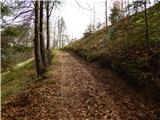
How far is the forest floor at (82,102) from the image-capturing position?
1113 cm

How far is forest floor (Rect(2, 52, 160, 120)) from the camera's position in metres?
11.1

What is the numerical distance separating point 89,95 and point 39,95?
2.40 metres

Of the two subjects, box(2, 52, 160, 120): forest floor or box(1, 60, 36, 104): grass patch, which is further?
box(1, 60, 36, 104): grass patch

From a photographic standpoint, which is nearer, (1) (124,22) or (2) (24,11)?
(2) (24,11)

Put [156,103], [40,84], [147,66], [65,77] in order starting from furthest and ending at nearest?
[65,77]
[40,84]
[147,66]
[156,103]

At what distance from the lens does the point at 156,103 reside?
38.4 feet

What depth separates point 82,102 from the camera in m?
12.5

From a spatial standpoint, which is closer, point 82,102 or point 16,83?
point 82,102

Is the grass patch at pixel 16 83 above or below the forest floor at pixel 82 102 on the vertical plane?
below

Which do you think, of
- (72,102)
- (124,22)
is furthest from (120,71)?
(124,22)

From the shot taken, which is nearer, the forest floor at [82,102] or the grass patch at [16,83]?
the forest floor at [82,102]

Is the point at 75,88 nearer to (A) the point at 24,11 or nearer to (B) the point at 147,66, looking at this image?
(B) the point at 147,66

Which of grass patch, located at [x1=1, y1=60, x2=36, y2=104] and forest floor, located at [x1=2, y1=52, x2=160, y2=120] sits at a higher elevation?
forest floor, located at [x1=2, y1=52, x2=160, y2=120]

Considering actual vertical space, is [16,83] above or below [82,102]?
below
